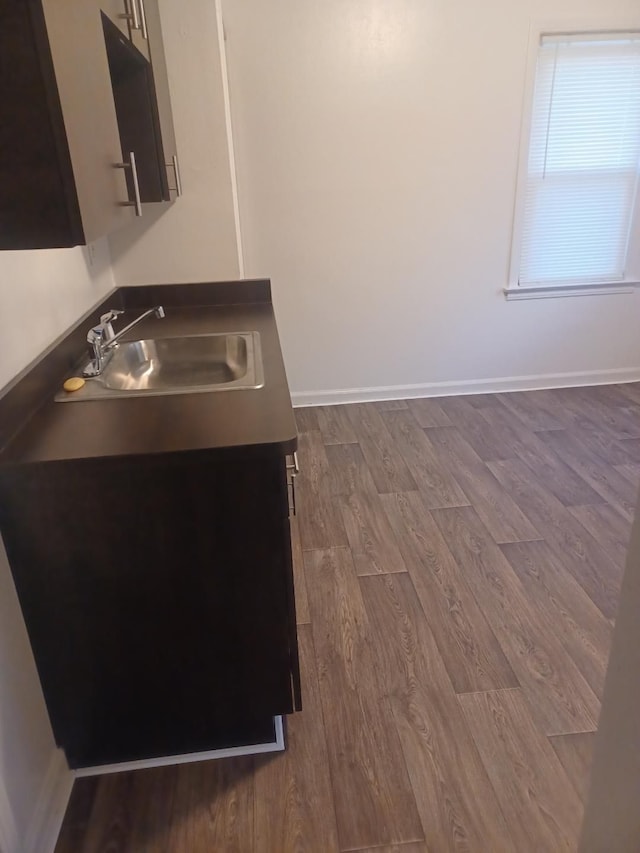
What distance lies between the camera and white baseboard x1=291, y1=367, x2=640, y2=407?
152 inches

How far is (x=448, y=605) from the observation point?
2.11m

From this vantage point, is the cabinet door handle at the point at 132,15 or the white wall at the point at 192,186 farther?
the white wall at the point at 192,186

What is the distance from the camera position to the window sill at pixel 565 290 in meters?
3.71

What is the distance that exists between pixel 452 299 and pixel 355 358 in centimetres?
69

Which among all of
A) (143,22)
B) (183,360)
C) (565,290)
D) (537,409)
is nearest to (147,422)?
(183,360)

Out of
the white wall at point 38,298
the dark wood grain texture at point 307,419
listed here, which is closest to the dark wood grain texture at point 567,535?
the dark wood grain texture at point 307,419

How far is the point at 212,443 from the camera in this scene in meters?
1.28

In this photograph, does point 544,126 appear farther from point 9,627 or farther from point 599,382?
point 9,627

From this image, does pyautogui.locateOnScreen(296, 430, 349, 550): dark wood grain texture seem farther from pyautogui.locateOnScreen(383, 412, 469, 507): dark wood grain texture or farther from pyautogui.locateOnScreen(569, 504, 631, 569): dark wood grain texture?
pyautogui.locateOnScreen(569, 504, 631, 569): dark wood grain texture

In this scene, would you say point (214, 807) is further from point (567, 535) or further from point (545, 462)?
point (545, 462)

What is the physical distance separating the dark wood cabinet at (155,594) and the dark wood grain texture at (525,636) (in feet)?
2.38

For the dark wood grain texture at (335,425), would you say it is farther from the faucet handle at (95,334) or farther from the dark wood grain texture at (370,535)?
the faucet handle at (95,334)

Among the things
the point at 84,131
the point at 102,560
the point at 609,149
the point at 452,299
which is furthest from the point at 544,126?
the point at 102,560

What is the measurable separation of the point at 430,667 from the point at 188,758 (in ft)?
2.44
